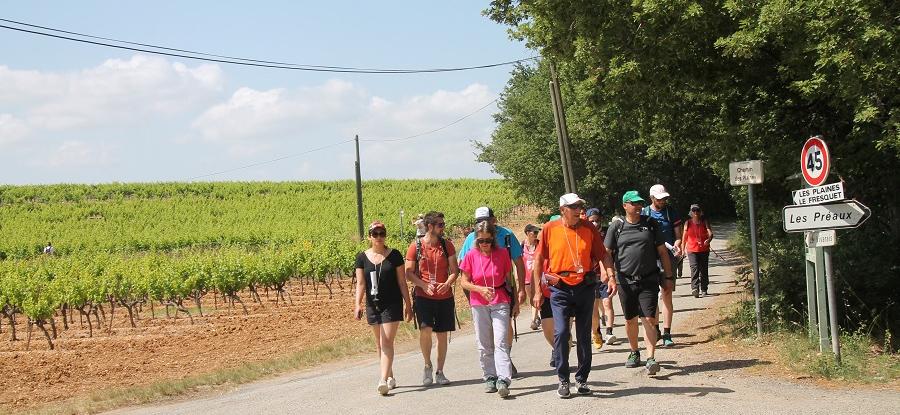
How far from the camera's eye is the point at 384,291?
9.10 meters

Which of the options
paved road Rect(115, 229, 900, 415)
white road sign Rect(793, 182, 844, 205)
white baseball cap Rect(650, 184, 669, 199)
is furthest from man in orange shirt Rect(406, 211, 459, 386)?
white road sign Rect(793, 182, 844, 205)

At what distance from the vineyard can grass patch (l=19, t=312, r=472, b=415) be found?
388 inches

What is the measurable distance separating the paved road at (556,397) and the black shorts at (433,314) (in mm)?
618

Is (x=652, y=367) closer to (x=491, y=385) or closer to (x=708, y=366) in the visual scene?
(x=708, y=366)

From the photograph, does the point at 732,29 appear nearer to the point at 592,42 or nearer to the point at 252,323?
the point at 592,42

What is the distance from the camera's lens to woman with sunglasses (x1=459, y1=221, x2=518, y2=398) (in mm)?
8375

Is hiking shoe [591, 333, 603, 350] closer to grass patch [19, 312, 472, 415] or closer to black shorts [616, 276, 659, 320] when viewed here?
black shorts [616, 276, 659, 320]

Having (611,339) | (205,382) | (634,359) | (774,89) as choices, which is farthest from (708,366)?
(205,382)

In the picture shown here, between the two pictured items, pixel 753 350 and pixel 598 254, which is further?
pixel 753 350

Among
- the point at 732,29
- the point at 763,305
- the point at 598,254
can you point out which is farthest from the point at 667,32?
the point at 598,254

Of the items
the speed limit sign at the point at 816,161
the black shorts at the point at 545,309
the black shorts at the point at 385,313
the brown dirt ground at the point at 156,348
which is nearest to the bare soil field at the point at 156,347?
the brown dirt ground at the point at 156,348

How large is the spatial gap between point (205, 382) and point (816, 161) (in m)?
7.52

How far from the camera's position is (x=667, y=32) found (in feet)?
39.1

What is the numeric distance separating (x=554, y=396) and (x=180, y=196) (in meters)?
80.0
